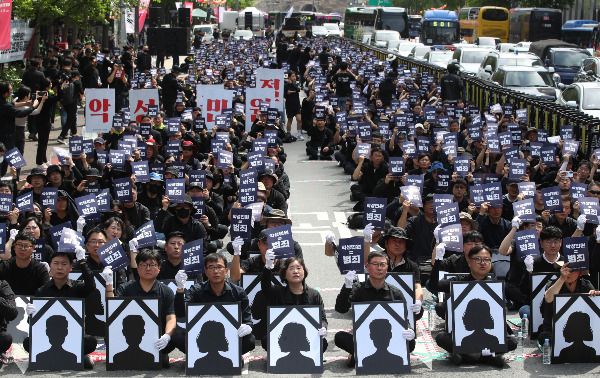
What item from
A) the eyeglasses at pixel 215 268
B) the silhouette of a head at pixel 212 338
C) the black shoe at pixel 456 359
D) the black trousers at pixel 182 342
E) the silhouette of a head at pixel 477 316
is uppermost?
the eyeglasses at pixel 215 268

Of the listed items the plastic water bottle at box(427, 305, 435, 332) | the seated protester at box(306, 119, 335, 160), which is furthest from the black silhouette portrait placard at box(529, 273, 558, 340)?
the seated protester at box(306, 119, 335, 160)

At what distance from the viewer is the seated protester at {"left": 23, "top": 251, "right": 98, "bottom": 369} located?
1034 centimetres

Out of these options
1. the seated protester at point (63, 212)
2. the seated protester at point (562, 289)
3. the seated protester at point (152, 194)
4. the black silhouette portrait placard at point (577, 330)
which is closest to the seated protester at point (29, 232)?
the seated protester at point (63, 212)

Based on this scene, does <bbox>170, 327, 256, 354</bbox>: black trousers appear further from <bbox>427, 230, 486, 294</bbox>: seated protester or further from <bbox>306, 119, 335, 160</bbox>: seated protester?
<bbox>306, 119, 335, 160</bbox>: seated protester

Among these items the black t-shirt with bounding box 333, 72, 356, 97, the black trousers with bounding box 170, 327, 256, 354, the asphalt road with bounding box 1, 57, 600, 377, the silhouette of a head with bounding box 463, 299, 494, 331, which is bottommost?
the asphalt road with bounding box 1, 57, 600, 377

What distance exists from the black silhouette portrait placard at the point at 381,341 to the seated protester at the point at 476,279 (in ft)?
1.97

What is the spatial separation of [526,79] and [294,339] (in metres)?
21.2

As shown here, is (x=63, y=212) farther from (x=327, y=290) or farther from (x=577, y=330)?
(x=577, y=330)

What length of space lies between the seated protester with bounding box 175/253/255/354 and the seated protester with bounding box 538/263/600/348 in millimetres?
2918

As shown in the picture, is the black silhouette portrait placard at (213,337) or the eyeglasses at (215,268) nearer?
the black silhouette portrait placard at (213,337)

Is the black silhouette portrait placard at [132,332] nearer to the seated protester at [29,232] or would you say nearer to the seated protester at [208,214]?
the seated protester at [29,232]

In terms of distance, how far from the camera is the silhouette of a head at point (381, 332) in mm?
9914

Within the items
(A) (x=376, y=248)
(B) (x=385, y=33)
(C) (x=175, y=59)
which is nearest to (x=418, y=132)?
(A) (x=376, y=248)

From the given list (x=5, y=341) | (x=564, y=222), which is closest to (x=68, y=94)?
(x=564, y=222)
